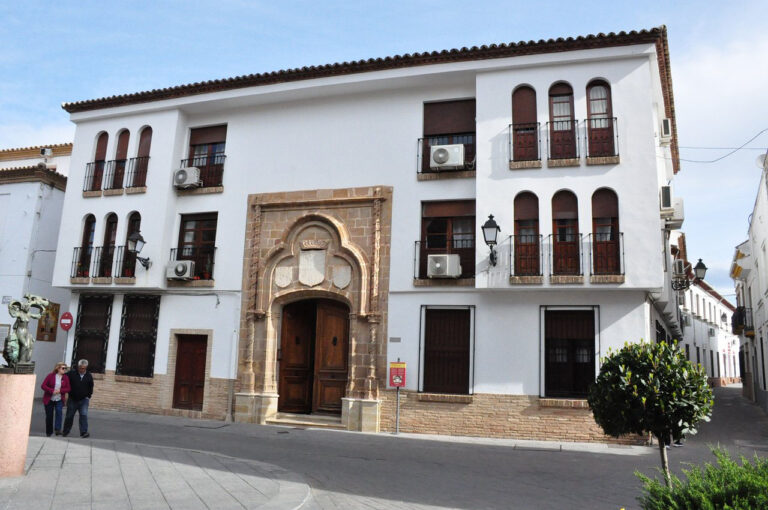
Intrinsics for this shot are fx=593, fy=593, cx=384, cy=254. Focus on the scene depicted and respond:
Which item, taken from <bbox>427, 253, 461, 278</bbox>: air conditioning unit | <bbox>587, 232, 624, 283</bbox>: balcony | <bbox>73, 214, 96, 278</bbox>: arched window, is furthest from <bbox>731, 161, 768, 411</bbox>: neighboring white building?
<bbox>73, 214, 96, 278</bbox>: arched window

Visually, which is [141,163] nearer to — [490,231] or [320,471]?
[490,231]

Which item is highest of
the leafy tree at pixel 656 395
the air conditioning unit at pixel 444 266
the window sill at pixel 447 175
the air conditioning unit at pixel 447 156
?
the air conditioning unit at pixel 447 156

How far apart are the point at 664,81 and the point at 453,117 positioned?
5.73 meters

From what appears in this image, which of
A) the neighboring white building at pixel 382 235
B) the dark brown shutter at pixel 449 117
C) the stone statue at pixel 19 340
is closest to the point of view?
the stone statue at pixel 19 340

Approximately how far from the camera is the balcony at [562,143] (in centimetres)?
1326

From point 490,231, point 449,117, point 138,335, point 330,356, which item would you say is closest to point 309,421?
point 330,356

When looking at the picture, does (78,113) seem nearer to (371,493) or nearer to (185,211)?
(185,211)

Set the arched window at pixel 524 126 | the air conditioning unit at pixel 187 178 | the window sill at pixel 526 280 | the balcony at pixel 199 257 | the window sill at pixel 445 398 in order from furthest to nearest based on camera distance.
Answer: the air conditioning unit at pixel 187 178 < the balcony at pixel 199 257 < the arched window at pixel 524 126 < the window sill at pixel 445 398 < the window sill at pixel 526 280

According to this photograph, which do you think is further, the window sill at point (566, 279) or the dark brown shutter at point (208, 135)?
the dark brown shutter at point (208, 135)

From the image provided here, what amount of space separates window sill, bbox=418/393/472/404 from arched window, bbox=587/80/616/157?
6.07 metres

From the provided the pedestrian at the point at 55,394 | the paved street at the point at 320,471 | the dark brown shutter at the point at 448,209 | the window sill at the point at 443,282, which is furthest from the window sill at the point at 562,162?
the pedestrian at the point at 55,394

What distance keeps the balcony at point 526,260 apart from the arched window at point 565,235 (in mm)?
337

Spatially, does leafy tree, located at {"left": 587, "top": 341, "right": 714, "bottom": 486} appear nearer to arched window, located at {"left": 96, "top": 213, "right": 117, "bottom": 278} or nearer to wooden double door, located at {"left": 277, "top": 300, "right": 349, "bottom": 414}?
wooden double door, located at {"left": 277, "top": 300, "right": 349, "bottom": 414}

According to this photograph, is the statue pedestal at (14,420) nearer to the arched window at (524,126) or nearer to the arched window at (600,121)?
the arched window at (524,126)
